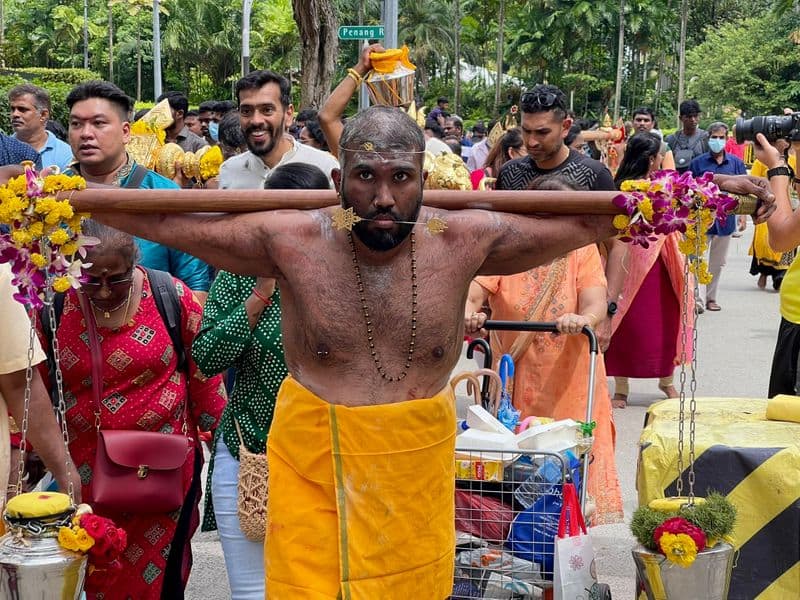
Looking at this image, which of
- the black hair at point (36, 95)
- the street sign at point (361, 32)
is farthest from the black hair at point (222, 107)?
the black hair at point (36, 95)

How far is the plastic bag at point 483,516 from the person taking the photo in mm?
4238

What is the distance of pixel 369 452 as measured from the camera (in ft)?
11.0

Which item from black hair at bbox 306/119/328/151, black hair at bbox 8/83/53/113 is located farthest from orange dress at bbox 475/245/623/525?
black hair at bbox 306/119/328/151

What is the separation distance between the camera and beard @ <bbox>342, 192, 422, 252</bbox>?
10.9ft

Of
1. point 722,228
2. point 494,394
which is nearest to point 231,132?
point 494,394

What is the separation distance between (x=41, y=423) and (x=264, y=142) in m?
2.79

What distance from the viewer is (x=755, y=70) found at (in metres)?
53.1

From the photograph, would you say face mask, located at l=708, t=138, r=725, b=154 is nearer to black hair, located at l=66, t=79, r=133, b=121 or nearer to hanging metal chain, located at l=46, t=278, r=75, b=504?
black hair, located at l=66, t=79, r=133, b=121

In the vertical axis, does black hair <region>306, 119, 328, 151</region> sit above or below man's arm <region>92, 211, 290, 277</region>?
below

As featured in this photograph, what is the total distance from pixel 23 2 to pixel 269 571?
72041 mm

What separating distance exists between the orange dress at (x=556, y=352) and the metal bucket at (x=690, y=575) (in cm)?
185

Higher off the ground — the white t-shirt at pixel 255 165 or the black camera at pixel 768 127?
the black camera at pixel 768 127

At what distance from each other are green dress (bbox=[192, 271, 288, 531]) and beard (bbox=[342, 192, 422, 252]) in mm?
892

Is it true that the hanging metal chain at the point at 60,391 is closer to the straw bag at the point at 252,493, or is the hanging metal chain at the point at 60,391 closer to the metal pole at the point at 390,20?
the straw bag at the point at 252,493
